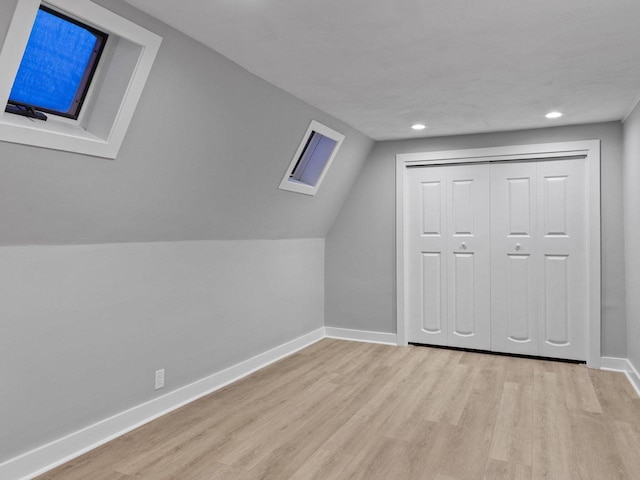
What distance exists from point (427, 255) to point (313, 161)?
61.6 inches

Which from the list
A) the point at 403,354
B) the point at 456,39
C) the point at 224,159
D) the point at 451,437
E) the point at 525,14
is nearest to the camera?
the point at 525,14

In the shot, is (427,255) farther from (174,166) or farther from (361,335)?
(174,166)

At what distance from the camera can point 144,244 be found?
2.84 meters

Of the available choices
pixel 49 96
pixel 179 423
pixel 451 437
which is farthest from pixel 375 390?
pixel 49 96

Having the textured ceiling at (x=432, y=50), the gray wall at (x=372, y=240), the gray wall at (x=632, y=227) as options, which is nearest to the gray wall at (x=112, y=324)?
the gray wall at (x=372, y=240)

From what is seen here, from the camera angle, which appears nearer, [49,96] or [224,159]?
[49,96]

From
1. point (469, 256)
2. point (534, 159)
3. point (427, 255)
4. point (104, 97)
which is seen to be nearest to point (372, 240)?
point (427, 255)

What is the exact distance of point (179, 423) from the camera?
9.26 feet

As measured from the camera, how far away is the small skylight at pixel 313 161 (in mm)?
3852

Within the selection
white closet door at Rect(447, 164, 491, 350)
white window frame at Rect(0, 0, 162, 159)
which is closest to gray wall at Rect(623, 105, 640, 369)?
white closet door at Rect(447, 164, 491, 350)

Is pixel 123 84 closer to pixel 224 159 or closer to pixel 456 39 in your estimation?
pixel 224 159

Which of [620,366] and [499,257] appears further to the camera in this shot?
[499,257]

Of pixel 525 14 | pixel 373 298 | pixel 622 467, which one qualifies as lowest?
pixel 622 467

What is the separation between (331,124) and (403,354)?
2299mm
